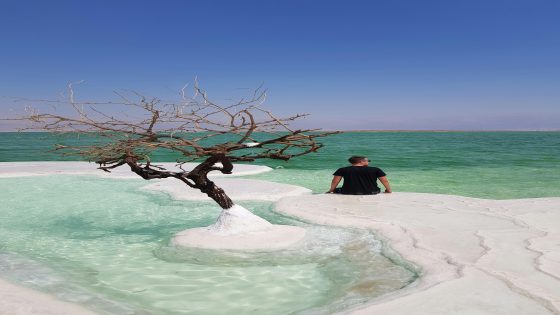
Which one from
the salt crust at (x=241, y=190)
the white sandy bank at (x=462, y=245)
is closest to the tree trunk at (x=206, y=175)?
the white sandy bank at (x=462, y=245)

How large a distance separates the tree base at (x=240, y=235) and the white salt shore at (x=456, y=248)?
4.68 ft

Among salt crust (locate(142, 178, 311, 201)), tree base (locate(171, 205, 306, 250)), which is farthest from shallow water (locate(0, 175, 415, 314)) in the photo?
salt crust (locate(142, 178, 311, 201))

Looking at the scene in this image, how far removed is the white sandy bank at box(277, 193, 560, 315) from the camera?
4.05 meters

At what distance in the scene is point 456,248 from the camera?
20.1ft

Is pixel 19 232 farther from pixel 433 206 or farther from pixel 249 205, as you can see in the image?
pixel 433 206

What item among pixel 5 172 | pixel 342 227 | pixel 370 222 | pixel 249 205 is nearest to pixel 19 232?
pixel 249 205

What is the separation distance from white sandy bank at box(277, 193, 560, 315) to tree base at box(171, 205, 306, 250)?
56.1 inches

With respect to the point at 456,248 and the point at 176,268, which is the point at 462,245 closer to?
the point at 456,248

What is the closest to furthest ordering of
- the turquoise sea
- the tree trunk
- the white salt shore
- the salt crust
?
the white salt shore → the turquoise sea → the tree trunk → the salt crust

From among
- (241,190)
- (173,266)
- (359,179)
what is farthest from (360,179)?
(173,266)

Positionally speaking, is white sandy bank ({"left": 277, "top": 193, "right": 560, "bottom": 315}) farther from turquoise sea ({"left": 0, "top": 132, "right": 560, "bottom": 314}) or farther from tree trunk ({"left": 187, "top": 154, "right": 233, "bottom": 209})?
tree trunk ({"left": 187, "top": 154, "right": 233, "bottom": 209})

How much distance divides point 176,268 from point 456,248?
3.77 m

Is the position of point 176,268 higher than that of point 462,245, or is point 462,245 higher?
point 462,245

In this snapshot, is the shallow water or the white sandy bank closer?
the white sandy bank
